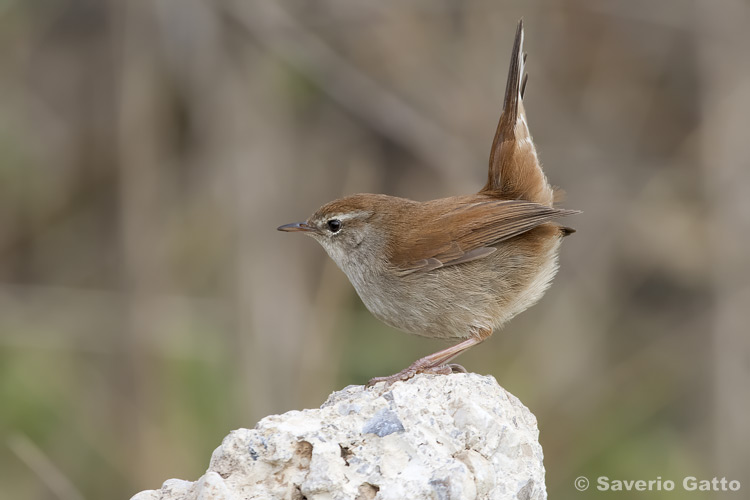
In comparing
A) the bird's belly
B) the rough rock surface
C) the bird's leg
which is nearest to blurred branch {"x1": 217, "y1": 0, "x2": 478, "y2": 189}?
the bird's belly

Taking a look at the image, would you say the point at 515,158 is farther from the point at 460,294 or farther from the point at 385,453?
the point at 385,453

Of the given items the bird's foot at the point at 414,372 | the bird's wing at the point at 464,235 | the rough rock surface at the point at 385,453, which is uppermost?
the bird's wing at the point at 464,235

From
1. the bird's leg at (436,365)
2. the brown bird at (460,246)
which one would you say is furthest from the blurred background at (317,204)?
the bird's leg at (436,365)

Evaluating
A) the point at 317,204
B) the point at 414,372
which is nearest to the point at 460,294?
the point at 414,372

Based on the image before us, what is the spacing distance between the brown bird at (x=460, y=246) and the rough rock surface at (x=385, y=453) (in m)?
1.10

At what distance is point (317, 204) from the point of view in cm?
811

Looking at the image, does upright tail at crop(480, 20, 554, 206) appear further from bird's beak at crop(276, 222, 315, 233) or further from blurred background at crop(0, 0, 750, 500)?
blurred background at crop(0, 0, 750, 500)

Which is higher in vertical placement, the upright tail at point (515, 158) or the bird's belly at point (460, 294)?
the upright tail at point (515, 158)

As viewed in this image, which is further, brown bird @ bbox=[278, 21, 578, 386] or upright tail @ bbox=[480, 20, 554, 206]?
upright tail @ bbox=[480, 20, 554, 206]

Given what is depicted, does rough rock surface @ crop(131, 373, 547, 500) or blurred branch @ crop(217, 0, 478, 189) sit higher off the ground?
blurred branch @ crop(217, 0, 478, 189)

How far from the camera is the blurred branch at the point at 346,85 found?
7.23 metres

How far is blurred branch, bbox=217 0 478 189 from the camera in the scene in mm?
7227

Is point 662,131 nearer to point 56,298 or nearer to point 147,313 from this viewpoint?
point 147,313

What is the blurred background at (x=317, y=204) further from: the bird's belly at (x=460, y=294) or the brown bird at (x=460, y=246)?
the bird's belly at (x=460, y=294)
